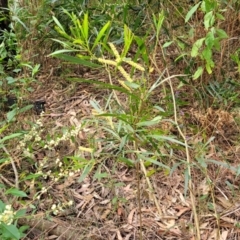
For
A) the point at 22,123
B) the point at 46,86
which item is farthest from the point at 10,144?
the point at 46,86

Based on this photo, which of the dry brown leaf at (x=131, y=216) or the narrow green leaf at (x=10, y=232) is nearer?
the narrow green leaf at (x=10, y=232)

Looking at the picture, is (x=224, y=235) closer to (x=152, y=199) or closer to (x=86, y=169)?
(x=152, y=199)

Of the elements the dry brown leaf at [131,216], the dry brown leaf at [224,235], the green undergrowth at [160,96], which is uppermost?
the green undergrowth at [160,96]

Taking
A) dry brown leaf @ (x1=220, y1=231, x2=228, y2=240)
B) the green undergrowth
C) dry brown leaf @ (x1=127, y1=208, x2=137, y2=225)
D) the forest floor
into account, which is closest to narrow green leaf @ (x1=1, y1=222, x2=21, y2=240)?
the forest floor

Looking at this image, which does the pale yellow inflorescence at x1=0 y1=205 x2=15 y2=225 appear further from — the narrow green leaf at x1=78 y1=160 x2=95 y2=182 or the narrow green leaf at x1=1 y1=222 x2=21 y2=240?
the narrow green leaf at x1=78 y1=160 x2=95 y2=182

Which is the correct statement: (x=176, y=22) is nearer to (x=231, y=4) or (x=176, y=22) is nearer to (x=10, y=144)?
(x=231, y=4)

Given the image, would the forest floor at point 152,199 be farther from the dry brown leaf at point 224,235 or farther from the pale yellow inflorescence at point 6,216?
the pale yellow inflorescence at point 6,216

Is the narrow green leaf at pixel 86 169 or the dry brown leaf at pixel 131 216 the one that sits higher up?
the narrow green leaf at pixel 86 169

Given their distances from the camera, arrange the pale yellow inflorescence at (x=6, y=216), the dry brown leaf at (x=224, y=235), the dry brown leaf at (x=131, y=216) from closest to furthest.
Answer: the pale yellow inflorescence at (x=6, y=216)
the dry brown leaf at (x=224, y=235)
the dry brown leaf at (x=131, y=216)

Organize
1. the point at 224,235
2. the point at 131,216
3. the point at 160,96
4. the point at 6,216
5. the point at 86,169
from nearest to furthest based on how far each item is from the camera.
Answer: the point at 6,216
the point at 86,169
the point at 224,235
the point at 131,216
the point at 160,96

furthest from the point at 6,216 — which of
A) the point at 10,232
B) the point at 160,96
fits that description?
the point at 160,96

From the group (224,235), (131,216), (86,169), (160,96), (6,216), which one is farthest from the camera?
(160,96)

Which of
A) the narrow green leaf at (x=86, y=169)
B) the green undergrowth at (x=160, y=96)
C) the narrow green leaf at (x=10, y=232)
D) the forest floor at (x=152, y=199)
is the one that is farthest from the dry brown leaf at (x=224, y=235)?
the narrow green leaf at (x=10, y=232)

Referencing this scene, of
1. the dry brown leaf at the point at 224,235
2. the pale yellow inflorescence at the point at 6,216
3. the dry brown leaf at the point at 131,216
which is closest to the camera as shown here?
the pale yellow inflorescence at the point at 6,216
